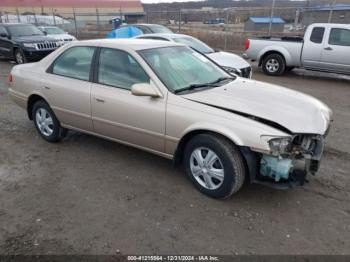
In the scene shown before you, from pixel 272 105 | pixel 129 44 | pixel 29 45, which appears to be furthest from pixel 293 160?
pixel 29 45

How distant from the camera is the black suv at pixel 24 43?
1229 cm

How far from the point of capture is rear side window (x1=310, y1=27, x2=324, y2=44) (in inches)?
394

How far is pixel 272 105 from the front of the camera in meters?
3.48

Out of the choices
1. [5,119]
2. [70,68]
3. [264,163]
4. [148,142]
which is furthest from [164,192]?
[5,119]

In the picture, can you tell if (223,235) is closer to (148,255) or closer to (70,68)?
(148,255)

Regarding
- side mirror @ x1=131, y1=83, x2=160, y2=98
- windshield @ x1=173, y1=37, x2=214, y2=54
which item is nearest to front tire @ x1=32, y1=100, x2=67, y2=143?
side mirror @ x1=131, y1=83, x2=160, y2=98

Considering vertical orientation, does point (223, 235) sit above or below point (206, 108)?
below

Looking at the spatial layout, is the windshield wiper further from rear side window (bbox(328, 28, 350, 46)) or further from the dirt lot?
rear side window (bbox(328, 28, 350, 46))

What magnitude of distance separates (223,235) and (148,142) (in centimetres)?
147

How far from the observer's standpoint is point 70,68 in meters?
4.56

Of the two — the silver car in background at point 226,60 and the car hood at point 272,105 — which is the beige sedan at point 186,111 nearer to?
the car hood at point 272,105

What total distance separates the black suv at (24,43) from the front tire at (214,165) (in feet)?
35.7

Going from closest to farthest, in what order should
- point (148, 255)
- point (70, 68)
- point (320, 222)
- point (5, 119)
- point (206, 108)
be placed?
point (148, 255) → point (320, 222) → point (206, 108) → point (70, 68) → point (5, 119)

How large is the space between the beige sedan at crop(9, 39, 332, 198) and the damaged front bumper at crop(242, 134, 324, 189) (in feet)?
0.03
